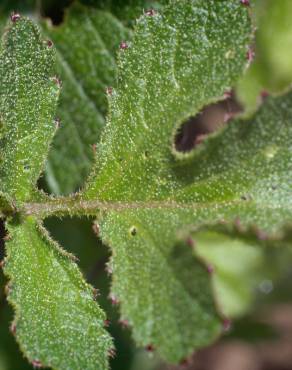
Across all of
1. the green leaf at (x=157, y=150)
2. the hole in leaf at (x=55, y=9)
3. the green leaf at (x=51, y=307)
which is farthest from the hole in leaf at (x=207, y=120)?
the green leaf at (x=51, y=307)

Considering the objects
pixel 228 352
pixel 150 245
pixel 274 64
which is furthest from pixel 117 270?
pixel 228 352

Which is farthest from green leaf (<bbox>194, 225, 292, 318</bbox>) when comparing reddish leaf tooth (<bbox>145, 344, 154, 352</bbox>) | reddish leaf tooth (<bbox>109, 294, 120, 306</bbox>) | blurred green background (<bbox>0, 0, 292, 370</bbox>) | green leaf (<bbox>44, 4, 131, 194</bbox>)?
reddish leaf tooth (<bbox>109, 294, 120, 306</bbox>)

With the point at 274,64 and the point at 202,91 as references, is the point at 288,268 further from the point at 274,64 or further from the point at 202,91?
the point at 202,91

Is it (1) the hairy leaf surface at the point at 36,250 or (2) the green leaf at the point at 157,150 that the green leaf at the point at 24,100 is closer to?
(1) the hairy leaf surface at the point at 36,250

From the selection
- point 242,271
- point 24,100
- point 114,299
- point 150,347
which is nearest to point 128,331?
point 242,271

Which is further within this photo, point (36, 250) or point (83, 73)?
point (83, 73)

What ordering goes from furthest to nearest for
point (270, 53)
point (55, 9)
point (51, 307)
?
point (270, 53) < point (55, 9) < point (51, 307)

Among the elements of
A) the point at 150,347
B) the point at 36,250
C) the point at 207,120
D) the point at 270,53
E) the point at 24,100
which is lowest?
the point at 150,347

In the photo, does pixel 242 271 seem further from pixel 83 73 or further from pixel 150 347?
pixel 83 73
